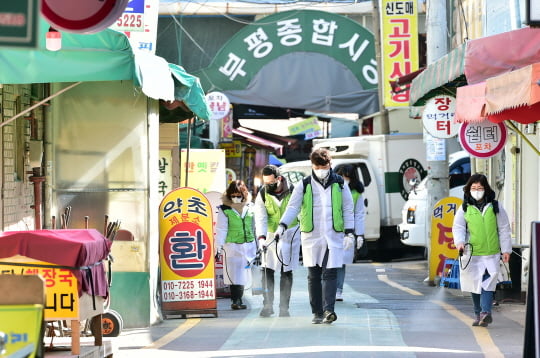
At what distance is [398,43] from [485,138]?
8.44m

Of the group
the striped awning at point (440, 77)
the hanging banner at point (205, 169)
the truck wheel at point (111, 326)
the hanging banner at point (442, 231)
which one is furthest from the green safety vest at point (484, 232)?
the hanging banner at point (205, 169)

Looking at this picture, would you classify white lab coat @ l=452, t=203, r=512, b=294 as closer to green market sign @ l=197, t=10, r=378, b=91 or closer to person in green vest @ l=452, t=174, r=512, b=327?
person in green vest @ l=452, t=174, r=512, b=327

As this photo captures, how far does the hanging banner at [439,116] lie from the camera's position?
687 inches

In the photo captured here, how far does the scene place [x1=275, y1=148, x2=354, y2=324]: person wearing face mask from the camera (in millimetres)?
12984

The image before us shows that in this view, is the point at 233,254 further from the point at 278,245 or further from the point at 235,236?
the point at 278,245

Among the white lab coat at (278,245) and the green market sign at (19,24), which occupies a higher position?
the green market sign at (19,24)

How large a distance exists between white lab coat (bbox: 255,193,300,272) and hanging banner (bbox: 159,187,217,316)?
775 mm

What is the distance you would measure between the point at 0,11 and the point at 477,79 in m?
9.03

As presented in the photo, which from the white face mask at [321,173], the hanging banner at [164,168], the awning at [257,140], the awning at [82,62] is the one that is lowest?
the white face mask at [321,173]

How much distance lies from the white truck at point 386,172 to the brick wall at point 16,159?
1326 centimetres

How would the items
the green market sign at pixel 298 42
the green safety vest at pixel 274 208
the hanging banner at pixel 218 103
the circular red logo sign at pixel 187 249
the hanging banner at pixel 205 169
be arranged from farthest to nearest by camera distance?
the hanging banner at pixel 218 103, the green market sign at pixel 298 42, the hanging banner at pixel 205 169, the green safety vest at pixel 274 208, the circular red logo sign at pixel 187 249

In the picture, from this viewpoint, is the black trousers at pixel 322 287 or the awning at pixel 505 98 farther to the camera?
the black trousers at pixel 322 287

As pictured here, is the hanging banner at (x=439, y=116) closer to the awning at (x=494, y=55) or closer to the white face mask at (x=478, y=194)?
the awning at (x=494, y=55)

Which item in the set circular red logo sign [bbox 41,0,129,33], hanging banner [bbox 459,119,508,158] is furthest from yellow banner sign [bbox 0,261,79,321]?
hanging banner [bbox 459,119,508,158]
